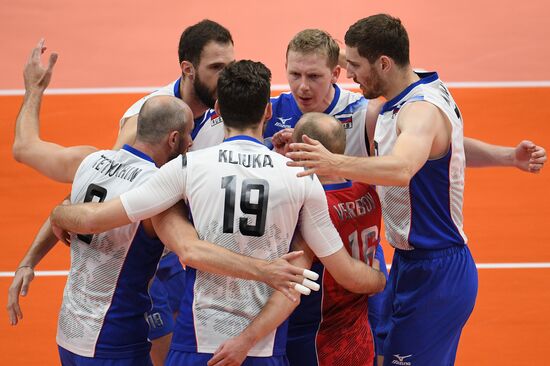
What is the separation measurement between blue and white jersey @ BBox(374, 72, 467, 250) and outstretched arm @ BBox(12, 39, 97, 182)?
6.59 ft

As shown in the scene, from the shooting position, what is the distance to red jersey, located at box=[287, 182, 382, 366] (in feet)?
20.2

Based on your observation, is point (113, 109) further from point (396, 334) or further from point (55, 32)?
point (396, 334)

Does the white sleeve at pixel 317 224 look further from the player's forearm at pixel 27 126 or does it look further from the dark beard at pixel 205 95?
the player's forearm at pixel 27 126

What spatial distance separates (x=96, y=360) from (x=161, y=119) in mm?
1521

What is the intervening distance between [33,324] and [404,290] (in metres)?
4.13

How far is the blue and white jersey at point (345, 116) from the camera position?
7340mm

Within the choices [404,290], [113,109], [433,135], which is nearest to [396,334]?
[404,290]

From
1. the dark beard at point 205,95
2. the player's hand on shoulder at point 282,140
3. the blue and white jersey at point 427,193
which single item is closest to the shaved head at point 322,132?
the player's hand on shoulder at point 282,140

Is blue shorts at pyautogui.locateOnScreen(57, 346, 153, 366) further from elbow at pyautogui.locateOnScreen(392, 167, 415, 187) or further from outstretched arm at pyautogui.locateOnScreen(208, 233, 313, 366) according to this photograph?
elbow at pyautogui.locateOnScreen(392, 167, 415, 187)

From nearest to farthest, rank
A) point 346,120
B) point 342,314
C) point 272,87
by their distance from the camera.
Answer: point 342,314, point 346,120, point 272,87

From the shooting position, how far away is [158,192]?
550cm

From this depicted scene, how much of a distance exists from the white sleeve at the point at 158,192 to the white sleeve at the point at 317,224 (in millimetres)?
707

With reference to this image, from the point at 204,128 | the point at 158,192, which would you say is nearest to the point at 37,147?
the point at 204,128

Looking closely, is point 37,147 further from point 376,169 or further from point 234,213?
point 376,169
